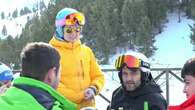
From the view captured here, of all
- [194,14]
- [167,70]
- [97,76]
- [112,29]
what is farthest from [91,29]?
[97,76]

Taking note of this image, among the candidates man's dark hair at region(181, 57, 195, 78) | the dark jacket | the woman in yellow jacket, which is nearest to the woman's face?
the woman in yellow jacket

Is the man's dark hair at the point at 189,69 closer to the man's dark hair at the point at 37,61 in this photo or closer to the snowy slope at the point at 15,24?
the man's dark hair at the point at 37,61

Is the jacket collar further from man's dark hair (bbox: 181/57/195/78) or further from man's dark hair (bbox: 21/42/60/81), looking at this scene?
man's dark hair (bbox: 21/42/60/81)

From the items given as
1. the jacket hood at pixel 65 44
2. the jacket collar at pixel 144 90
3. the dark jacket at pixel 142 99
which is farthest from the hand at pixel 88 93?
the jacket collar at pixel 144 90

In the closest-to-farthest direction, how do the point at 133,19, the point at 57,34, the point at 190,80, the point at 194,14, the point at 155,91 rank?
the point at 190,80
the point at 155,91
the point at 57,34
the point at 133,19
the point at 194,14

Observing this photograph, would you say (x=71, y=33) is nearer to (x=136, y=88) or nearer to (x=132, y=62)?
(x=132, y=62)

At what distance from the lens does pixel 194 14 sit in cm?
5041

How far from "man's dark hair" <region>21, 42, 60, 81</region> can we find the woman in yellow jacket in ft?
6.75

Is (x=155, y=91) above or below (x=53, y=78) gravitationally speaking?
below

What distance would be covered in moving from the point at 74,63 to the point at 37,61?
2146 millimetres

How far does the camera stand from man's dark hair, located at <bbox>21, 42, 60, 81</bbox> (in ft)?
9.39

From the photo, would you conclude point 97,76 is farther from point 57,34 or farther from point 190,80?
point 190,80

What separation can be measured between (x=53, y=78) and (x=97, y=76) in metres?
2.24

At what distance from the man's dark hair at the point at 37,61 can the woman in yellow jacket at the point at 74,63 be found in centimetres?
206
